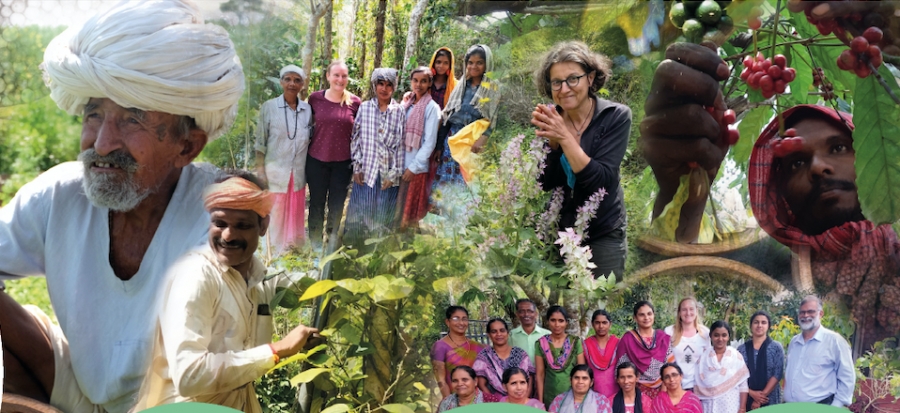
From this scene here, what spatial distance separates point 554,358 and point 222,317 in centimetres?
132

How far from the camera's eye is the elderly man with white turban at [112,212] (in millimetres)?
3395

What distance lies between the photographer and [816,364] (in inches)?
152

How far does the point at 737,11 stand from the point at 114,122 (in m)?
2.49

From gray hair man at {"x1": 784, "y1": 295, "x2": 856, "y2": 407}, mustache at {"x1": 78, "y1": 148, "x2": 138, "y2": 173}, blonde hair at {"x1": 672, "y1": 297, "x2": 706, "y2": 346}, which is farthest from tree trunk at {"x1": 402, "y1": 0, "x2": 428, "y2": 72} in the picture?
gray hair man at {"x1": 784, "y1": 295, "x2": 856, "y2": 407}

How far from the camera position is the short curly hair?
A: 3715 mm

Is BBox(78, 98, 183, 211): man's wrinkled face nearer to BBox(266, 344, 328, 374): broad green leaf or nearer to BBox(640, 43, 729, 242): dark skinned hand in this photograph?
BBox(266, 344, 328, 374): broad green leaf

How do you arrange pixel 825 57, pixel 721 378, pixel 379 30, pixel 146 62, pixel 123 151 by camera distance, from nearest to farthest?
pixel 146 62, pixel 123 151, pixel 379 30, pixel 721 378, pixel 825 57

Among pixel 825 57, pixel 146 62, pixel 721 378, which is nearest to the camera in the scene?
pixel 146 62

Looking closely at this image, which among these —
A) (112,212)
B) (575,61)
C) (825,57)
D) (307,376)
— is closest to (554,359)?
(307,376)

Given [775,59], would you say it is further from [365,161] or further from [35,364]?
[35,364]

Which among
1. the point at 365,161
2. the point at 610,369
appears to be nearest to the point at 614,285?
the point at 610,369

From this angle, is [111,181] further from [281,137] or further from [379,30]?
[379,30]

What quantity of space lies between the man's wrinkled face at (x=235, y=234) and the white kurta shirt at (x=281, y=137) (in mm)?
162

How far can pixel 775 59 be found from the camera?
12.5ft
